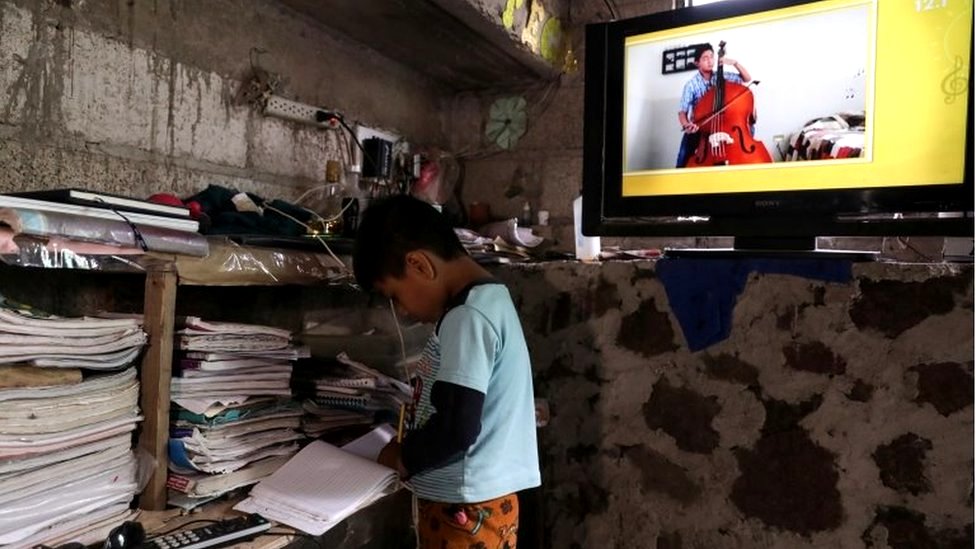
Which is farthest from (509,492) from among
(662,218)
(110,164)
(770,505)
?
(110,164)

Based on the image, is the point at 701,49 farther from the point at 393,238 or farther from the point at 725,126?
the point at 393,238

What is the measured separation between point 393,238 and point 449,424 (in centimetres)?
39

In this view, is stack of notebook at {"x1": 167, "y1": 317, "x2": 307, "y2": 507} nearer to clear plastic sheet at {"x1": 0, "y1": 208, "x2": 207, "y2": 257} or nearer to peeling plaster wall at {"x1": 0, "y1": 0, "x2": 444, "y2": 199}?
clear plastic sheet at {"x1": 0, "y1": 208, "x2": 207, "y2": 257}

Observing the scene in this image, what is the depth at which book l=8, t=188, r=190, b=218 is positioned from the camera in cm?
99

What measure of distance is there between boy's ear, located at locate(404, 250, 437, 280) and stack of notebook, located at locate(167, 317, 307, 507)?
1.13ft

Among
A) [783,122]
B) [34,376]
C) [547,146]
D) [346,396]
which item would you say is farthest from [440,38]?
[34,376]

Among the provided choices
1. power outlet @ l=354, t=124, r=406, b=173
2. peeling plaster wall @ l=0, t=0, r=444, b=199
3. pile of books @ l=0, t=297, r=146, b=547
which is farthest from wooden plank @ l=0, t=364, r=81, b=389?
power outlet @ l=354, t=124, r=406, b=173

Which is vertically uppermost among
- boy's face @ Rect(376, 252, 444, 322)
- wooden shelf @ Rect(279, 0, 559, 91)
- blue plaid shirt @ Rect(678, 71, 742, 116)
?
wooden shelf @ Rect(279, 0, 559, 91)

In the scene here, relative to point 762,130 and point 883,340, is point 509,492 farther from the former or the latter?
point 762,130

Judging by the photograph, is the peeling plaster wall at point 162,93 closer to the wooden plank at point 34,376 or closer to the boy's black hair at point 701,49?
the wooden plank at point 34,376

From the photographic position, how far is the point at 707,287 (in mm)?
1556

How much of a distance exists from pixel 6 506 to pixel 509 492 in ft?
2.73

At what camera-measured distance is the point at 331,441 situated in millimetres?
1501

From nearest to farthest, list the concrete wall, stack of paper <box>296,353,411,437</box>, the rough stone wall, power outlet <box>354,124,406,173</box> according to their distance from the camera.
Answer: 1. the rough stone wall
2. stack of paper <box>296,353,411,437</box>
3. power outlet <box>354,124,406,173</box>
4. the concrete wall
